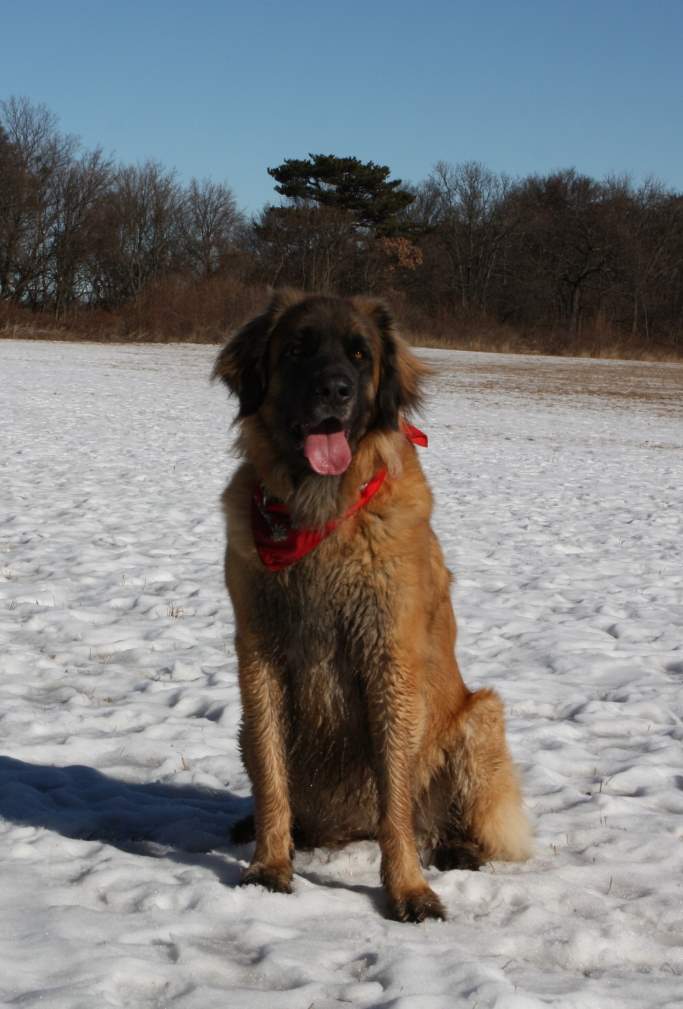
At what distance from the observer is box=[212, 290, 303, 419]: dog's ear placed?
3656mm

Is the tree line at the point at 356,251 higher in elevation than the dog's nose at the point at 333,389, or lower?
higher

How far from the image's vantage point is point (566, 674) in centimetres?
575

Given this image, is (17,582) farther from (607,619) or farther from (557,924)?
(557,924)

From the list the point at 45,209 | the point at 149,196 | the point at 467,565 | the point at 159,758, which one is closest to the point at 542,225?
the point at 149,196

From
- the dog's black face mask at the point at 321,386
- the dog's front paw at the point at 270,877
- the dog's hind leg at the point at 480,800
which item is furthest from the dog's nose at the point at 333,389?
the dog's front paw at the point at 270,877

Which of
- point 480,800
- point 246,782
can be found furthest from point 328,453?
point 246,782

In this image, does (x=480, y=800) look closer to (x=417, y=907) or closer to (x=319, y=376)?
(x=417, y=907)

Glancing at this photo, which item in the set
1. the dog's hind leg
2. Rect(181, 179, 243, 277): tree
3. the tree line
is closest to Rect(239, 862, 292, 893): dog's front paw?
the dog's hind leg

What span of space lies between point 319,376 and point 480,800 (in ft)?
5.30

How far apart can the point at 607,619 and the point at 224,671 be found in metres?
2.73

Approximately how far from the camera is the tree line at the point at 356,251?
50312 mm

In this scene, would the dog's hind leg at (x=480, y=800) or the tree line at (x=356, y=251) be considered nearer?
the dog's hind leg at (x=480, y=800)

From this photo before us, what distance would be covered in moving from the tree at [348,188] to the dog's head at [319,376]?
55.5 metres

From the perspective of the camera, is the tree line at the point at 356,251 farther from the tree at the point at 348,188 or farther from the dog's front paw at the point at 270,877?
the dog's front paw at the point at 270,877
